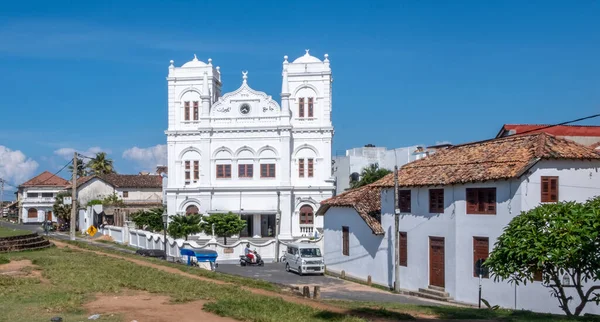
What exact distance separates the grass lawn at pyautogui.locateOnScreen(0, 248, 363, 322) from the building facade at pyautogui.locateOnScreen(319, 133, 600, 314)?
10996 mm

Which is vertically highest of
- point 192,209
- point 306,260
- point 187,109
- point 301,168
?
point 187,109

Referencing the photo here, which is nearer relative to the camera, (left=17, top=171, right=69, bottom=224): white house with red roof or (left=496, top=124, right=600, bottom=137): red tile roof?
(left=496, top=124, right=600, bottom=137): red tile roof

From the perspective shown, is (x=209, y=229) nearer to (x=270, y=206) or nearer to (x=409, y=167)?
(x=270, y=206)

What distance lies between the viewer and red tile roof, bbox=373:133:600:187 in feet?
85.3

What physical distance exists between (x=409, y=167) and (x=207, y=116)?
2677 cm

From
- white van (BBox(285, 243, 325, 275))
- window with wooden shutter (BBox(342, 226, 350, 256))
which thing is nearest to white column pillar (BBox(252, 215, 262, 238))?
white van (BBox(285, 243, 325, 275))

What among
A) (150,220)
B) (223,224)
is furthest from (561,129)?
(150,220)

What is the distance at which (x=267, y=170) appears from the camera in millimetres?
56688

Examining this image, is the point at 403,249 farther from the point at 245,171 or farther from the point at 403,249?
the point at 245,171

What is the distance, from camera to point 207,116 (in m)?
56.8

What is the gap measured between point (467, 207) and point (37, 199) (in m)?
69.6

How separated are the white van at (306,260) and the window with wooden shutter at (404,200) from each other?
7.62 m

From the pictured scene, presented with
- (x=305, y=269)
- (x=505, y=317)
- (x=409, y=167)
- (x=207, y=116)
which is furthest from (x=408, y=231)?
(x=207, y=116)

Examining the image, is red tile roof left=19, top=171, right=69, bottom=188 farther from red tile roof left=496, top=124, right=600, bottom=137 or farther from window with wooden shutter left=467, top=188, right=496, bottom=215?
window with wooden shutter left=467, top=188, right=496, bottom=215
